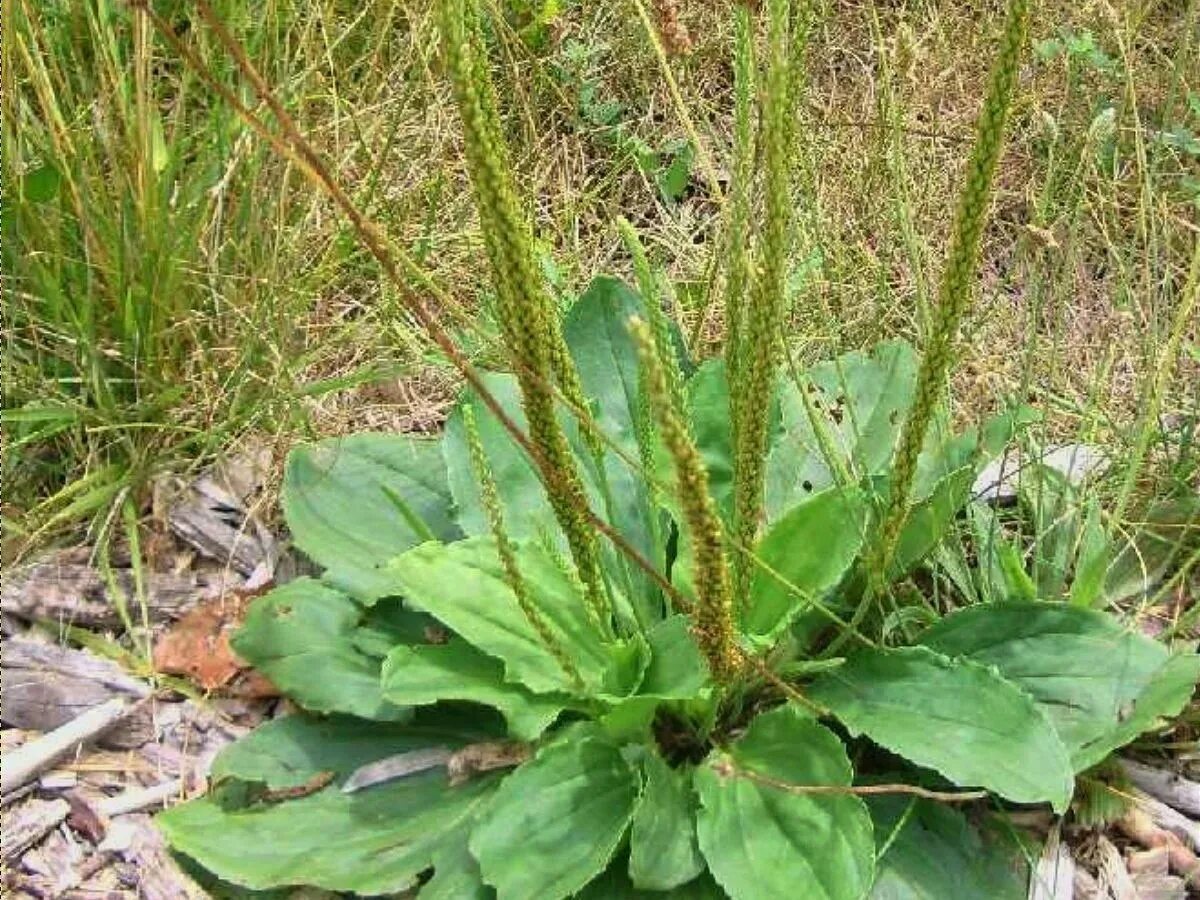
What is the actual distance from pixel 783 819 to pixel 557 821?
32 centimetres

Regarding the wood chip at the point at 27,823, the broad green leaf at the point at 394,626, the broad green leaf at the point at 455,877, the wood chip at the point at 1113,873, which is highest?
the broad green leaf at the point at 394,626

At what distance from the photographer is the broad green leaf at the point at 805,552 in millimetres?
2201

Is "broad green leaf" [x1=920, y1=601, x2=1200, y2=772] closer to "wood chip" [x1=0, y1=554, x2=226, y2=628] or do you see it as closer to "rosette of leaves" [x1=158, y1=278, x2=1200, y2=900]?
"rosette of leaves" [x1=158, y1=278, x2=1200, y2=900]

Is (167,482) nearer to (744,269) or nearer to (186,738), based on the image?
(186,738)

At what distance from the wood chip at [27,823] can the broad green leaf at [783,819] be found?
106 cm

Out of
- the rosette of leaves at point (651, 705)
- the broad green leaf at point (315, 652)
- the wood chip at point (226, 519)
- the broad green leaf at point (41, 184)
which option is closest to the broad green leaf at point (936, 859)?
the rosette of leaves at point (651, 705)

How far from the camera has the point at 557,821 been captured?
6.75 ft

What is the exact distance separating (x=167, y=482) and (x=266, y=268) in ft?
1.64

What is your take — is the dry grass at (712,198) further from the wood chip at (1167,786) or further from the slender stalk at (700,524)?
the slender stalk at (700,524)

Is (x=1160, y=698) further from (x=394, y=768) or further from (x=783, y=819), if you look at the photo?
(x=394, y=768)

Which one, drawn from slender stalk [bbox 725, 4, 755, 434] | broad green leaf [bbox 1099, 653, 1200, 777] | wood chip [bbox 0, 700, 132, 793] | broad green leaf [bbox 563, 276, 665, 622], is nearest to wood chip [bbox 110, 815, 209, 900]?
wood chip [bbox 0, 700, 132, 793]

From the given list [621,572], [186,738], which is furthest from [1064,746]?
[186,738]

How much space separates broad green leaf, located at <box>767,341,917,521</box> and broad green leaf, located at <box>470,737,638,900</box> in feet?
1.97

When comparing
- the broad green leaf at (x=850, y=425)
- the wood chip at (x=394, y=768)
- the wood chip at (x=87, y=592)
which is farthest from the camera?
the wood chip at (x=87, y=592)
